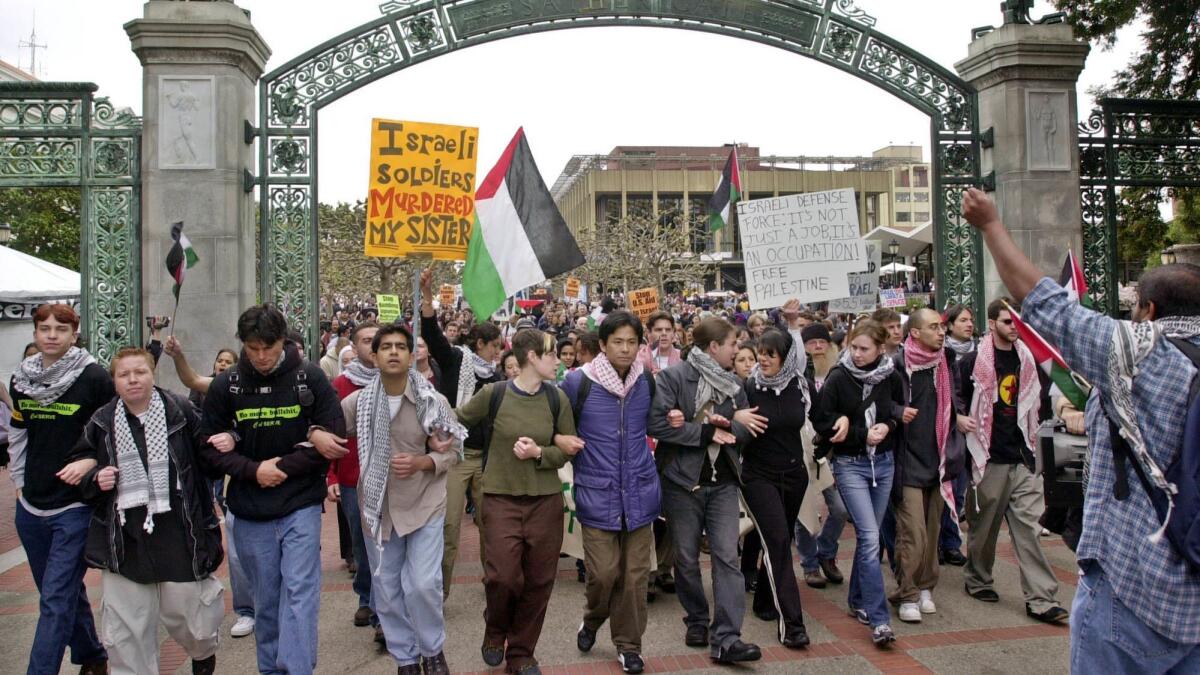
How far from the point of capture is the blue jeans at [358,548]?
20.4ft

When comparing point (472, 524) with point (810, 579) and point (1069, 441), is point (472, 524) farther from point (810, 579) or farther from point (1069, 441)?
point (1069, 441)

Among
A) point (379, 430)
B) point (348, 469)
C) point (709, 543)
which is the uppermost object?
point (379, 430)

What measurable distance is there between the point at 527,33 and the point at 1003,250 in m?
9.37

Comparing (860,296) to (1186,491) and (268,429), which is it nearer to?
(268,429)

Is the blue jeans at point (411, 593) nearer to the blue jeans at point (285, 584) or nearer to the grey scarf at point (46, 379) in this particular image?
the blue jeans at point (285, 584)

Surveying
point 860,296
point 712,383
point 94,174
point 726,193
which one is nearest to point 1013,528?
point 712,383

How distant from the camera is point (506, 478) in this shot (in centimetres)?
533

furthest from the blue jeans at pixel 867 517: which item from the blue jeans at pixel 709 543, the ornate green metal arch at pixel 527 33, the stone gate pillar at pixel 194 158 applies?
the stone gate pillar at pixel 194 158

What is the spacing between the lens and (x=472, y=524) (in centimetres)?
958

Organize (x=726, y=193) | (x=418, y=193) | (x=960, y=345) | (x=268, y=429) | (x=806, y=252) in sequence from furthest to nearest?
1. (x=726, y=193)
2. (x=806, y=252)
3. (x=960, y=345)
4. (x=418, y=193)
5. (x=268, y=429)

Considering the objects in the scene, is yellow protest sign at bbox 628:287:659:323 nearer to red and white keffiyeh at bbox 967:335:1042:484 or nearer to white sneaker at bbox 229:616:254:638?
red and white keffiyeh at bbox 967:335:1042:484

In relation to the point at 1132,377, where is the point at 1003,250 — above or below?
above

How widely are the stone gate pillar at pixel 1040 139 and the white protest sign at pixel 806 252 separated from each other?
12.0 feet

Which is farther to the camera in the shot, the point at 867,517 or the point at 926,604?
the point at 926,604
